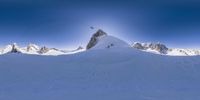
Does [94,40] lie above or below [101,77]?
above

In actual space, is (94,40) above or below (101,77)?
above

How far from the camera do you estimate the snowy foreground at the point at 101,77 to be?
1063 inches

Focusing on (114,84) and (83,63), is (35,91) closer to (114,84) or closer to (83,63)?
(114,84)

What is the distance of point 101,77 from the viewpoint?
3325cm

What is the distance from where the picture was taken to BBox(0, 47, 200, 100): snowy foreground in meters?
27.0

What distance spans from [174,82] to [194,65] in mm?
6751

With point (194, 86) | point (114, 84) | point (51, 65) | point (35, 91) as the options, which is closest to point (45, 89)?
point (35, 91)

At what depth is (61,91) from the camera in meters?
28.3

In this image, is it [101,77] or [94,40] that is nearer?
[101,77]

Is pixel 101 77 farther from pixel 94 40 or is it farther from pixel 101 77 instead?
pixel 94 40

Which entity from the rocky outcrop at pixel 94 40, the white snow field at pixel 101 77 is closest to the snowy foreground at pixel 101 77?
the white snow field at pixel 101 77

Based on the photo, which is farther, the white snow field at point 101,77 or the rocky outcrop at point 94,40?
the rocky outcrop at point 94,40

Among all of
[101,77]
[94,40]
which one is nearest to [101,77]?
[101,77]

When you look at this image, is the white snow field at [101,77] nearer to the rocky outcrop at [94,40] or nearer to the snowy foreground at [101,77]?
the snowy foreground at [101,77]
